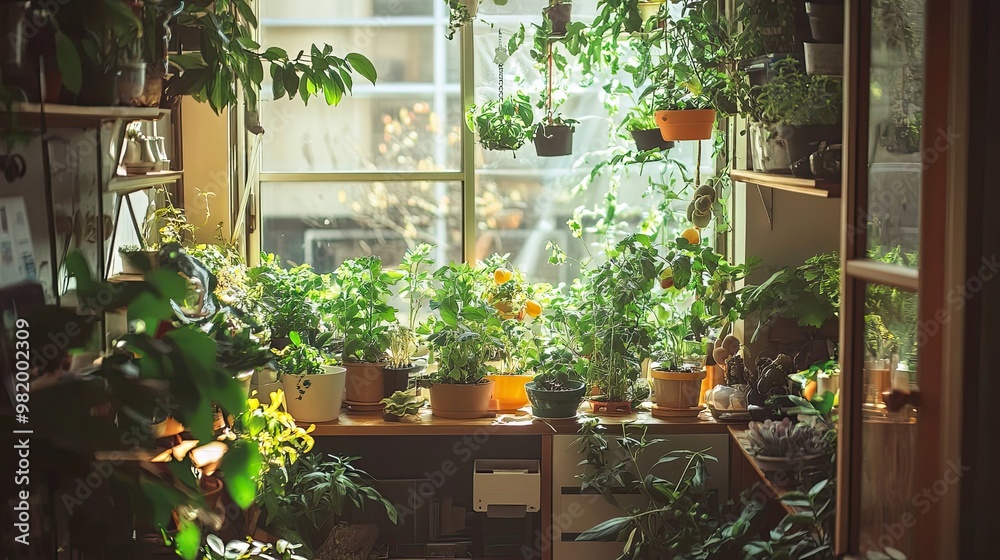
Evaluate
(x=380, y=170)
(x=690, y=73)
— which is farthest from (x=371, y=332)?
(x=690, y=73)

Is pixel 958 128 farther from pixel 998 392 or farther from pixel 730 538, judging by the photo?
pixel 730 538

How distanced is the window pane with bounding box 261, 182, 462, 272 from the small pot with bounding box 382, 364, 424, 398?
53 centimetres

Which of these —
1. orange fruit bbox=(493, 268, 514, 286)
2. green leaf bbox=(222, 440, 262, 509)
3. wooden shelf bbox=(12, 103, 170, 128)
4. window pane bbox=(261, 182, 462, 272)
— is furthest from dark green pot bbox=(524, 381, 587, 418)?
green leaf bbox=(222, 440, 262, 509)

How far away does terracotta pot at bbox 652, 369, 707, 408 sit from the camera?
3055 mm

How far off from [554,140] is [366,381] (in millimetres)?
1038

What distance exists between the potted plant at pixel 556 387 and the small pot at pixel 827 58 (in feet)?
4.09

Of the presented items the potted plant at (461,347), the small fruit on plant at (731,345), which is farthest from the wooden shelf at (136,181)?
the small fruit on plant at (731,345)

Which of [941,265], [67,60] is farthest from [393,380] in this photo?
[941,265]

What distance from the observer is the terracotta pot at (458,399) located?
3061 millimetres

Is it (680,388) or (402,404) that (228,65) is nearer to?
(402,404)

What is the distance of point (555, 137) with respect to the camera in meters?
3.27

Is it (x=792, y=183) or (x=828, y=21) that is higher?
(x=828, y=21)

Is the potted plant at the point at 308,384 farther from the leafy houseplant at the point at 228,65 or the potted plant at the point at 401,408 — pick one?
the leafy houseplant at the point at 228,65

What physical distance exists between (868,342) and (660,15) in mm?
1715
